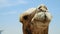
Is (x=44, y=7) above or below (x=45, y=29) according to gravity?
above

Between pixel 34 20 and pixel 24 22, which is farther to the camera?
pixel 24 22

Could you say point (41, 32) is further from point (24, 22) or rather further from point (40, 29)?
point (24, 22)

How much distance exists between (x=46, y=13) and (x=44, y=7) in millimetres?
109

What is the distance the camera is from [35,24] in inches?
86.5

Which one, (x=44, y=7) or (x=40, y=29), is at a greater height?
(x=44, y=7)

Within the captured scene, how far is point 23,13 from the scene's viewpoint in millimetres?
2416

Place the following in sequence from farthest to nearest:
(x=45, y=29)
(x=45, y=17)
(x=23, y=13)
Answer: (x=23, y=13) < (x=45, y=29) < (x=45, y=17)

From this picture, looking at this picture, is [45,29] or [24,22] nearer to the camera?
[45,29]

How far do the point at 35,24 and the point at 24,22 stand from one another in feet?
0.93

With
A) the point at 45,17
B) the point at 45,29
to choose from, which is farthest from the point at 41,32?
the point at 45,17

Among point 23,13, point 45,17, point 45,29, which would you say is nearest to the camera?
point 45,17

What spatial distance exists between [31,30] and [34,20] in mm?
226

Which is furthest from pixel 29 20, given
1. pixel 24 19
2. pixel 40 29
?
pixel 40 29

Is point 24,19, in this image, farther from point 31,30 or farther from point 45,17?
point 45,17
